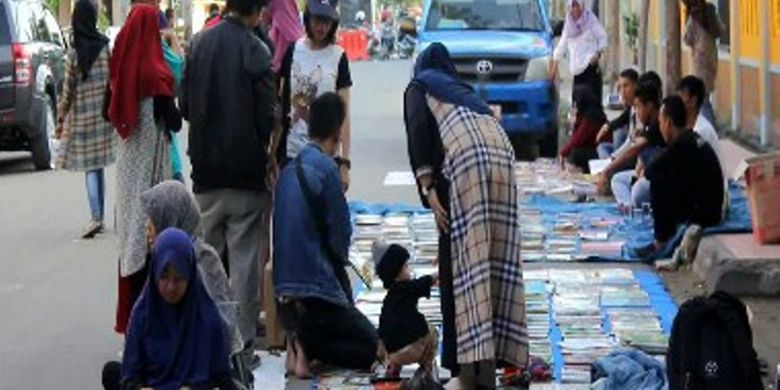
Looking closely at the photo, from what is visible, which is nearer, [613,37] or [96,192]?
[96,192]

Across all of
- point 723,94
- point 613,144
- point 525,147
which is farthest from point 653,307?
point 723,94

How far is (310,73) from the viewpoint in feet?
37.4

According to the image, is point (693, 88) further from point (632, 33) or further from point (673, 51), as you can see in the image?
point (632, 33)

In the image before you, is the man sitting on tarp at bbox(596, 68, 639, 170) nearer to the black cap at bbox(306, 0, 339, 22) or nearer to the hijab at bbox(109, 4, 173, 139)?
the black cap at bbox(306, 0, 339, 22)

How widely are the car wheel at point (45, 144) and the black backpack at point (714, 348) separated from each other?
1609 centimetres

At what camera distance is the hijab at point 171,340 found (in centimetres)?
795

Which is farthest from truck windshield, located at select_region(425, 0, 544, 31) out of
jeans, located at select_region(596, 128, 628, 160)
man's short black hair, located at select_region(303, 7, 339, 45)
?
man's short black hair, located at select_region(303, 7, 339, 45)

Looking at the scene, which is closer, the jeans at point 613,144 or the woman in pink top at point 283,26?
the woman in pink top at point 283,26

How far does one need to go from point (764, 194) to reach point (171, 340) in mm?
6512

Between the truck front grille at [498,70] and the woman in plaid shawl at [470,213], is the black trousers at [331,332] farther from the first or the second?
the truck front grille at [498,70]

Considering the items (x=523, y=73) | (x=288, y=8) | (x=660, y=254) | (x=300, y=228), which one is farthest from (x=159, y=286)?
(x=523, y=73)

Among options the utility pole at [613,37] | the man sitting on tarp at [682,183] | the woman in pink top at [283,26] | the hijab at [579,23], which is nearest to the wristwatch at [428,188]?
the woman in pink top at [283,26]

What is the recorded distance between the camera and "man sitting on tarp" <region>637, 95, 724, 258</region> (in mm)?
13914

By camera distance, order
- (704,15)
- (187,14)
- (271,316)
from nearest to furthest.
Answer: (271,316) → (704,15) → (187,14)
